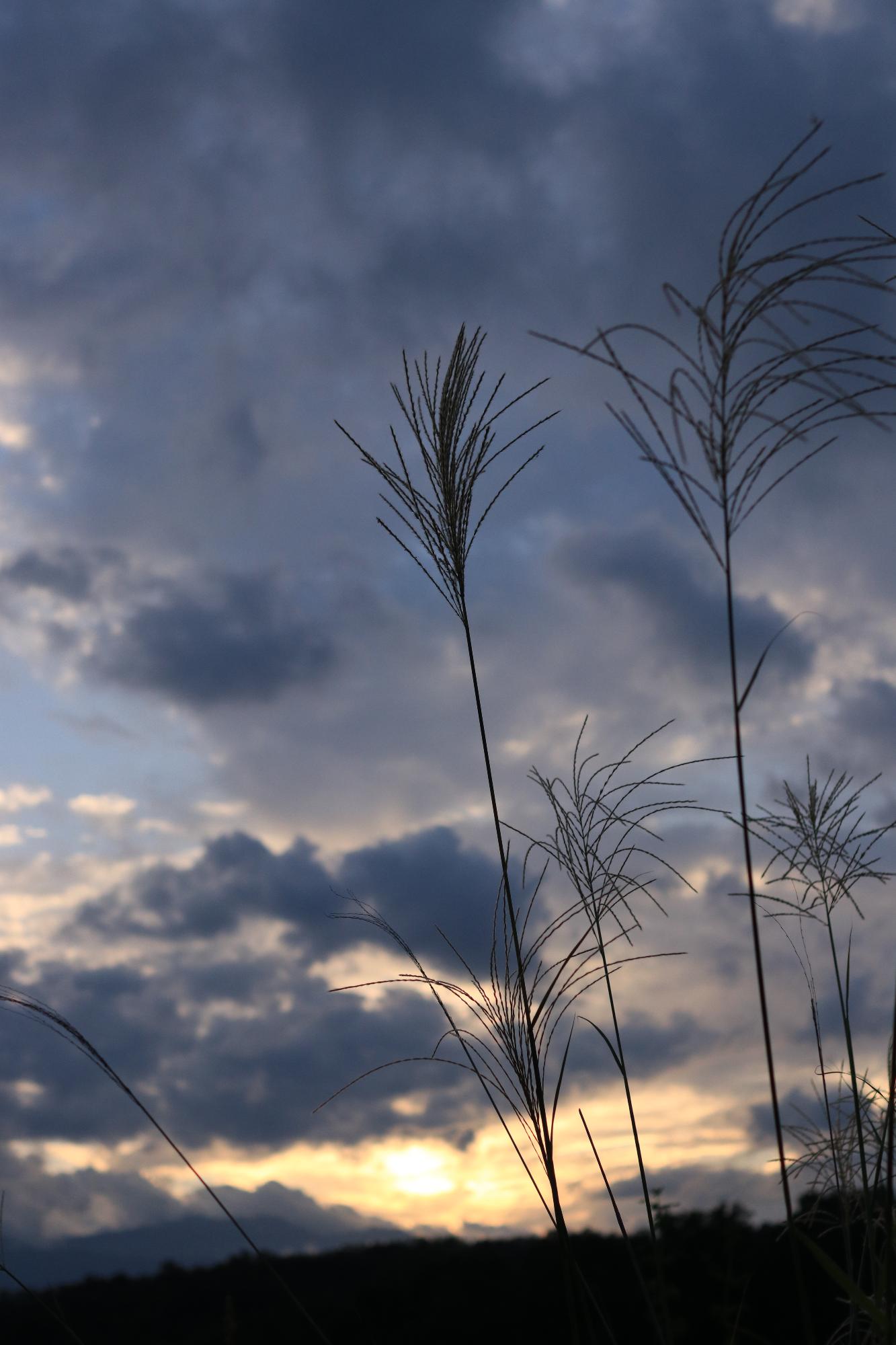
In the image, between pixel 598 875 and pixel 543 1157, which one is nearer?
pixel 543 1157

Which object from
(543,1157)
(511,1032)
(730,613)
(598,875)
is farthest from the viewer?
(598,875)

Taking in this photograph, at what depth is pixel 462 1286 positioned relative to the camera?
997 centimetres

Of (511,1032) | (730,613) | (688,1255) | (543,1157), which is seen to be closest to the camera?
(730,613)

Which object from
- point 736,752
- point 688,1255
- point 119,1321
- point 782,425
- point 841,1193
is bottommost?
point 119,1321

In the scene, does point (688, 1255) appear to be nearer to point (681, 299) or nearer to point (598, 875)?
point (598, 875)

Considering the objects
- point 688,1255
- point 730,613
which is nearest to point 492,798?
point 730,613

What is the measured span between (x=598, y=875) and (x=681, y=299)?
1.56 metres

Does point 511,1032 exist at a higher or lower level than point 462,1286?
higher

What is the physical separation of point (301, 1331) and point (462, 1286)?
5.03 ft

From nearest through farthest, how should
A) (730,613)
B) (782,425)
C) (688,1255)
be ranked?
(730,613)
(782,425)
(688,1255)

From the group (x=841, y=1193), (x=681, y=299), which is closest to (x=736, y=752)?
(x=681, y=299)

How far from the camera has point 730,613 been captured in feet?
4.58

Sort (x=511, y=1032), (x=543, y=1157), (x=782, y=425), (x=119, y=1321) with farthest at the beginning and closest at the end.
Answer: (x=119, y=1321) < (x=511, y=1032) < (x=543, y=1157) < (x=782, y=425)

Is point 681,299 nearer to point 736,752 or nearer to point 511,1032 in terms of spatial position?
point 736,752
